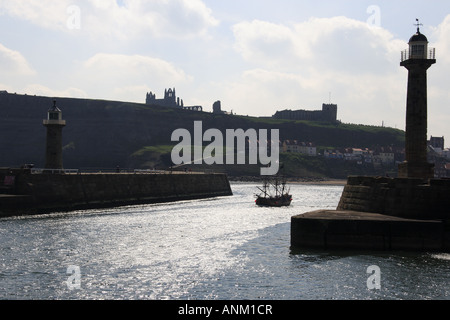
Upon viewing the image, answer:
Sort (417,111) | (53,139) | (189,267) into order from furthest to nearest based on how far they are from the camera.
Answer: (53,139) < (417,111) < (189,267)

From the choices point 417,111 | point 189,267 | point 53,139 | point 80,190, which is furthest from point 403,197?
point 53,139

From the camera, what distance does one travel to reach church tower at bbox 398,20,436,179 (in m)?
43.3

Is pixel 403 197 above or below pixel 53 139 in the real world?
below

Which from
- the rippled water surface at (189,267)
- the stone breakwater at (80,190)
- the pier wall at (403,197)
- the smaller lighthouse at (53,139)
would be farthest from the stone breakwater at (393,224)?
the smaller lighthouse at (53,139)

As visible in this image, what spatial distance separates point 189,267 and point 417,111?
22.8 meters

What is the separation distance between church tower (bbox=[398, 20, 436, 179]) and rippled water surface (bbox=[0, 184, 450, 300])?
1093 cm

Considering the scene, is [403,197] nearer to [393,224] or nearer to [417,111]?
[393,224]

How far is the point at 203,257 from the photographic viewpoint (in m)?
36.6

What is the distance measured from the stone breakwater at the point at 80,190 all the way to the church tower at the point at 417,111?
3938 cm

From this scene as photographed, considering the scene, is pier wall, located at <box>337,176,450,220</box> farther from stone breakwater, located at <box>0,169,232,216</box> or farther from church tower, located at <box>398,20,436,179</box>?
stone breakwater, located at <box>0,169,232,216</box>

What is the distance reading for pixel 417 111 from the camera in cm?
4341

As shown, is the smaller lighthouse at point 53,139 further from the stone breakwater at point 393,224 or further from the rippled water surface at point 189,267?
the stone breakwater at point 393,224
